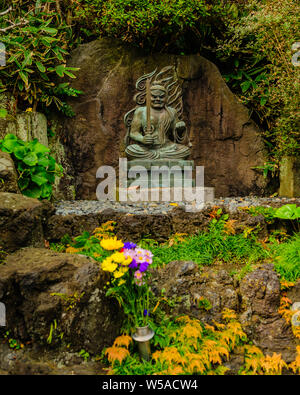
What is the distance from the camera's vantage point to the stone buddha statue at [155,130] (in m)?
5.53

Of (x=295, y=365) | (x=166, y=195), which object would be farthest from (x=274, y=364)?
(x=166, y=195)

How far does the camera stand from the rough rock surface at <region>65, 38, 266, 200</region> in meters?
5.74

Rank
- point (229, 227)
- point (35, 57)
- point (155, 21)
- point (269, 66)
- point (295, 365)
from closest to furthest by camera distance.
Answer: point (295, 365) → point (229, 227) → point (35, 57) → point (269, 66) → point (155, 21)

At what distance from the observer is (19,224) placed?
262 centimetres

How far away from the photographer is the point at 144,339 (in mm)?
1966

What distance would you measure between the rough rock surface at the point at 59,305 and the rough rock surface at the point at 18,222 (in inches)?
17.2

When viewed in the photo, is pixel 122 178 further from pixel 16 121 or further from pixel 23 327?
pixel 23 327

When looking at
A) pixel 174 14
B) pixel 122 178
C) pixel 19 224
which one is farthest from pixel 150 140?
pixel 19 224

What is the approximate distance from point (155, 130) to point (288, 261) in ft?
11.6

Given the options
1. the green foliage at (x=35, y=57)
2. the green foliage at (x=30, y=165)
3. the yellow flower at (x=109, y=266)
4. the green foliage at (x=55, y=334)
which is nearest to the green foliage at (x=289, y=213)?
the yellow flower at (x=109, y=266)

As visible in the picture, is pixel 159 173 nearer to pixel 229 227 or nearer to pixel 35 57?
pixel 229 227

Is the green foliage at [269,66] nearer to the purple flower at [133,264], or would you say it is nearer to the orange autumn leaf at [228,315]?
the orange autumn leaf at [228,315]

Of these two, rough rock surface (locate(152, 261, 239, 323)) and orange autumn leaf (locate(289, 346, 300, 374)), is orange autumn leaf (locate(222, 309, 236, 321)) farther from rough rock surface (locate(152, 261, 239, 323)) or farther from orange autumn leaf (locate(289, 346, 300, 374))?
orange autumn leaf (locate(289, 346, 300, 374))
